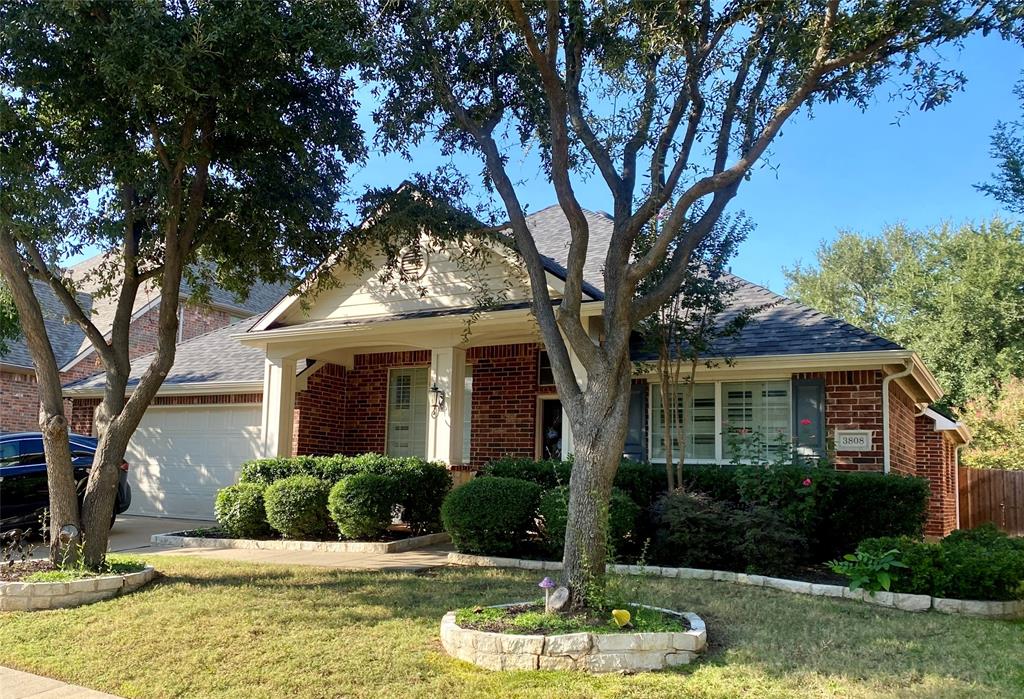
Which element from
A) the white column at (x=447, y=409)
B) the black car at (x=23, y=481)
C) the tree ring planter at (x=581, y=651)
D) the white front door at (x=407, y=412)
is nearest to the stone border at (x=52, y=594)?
the tree ring planter at (x=581, y=651)

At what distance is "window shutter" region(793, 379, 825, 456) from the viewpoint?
37.2 ft

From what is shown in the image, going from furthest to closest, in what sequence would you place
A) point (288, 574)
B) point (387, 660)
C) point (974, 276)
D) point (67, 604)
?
point (974, 276) < point (288, 574) < point (67, 604) < point (387, 660)

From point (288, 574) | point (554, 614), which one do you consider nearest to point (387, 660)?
point (554, 614)

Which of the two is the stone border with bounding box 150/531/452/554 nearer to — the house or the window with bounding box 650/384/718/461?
the house

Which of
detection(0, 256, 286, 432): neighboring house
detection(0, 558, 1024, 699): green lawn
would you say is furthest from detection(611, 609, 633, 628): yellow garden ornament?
detection(0, 256, 286, 432): neighboring house

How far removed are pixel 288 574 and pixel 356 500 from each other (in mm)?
2112

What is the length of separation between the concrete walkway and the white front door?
987 cm

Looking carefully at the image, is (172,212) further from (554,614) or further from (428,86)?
(554,614)

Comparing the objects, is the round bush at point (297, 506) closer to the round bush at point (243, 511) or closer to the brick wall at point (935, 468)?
the round bush at point (243, 511)

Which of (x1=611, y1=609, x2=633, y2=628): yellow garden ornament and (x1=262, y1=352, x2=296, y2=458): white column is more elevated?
(x1=262, y1=352, x2=296, y2=458): white column

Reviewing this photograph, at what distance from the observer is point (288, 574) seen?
890cm

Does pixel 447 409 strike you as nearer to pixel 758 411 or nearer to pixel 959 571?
pixel 758 411

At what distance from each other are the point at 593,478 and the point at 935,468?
1233cm

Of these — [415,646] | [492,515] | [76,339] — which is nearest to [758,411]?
[492,515]
